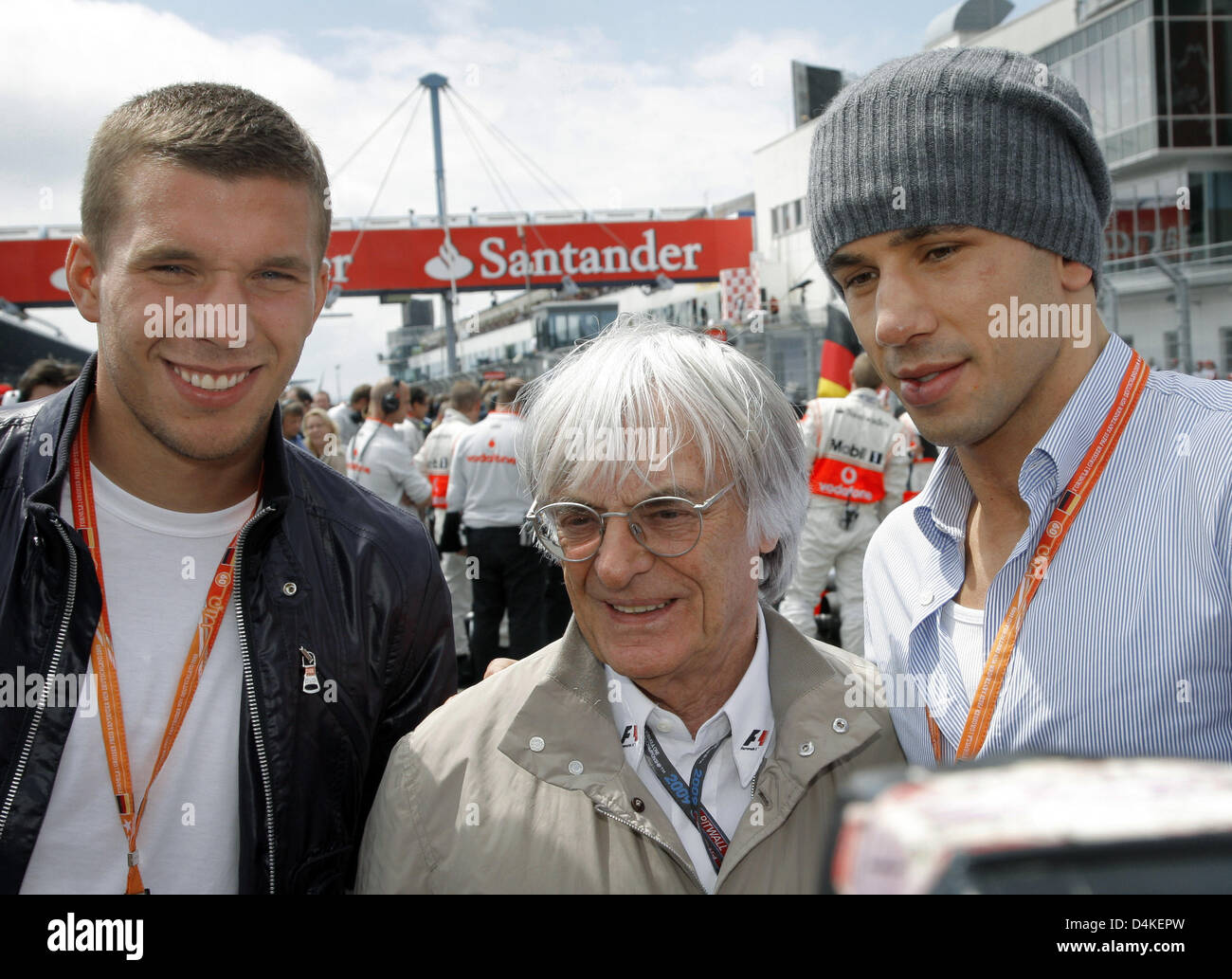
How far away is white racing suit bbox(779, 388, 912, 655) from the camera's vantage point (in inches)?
232

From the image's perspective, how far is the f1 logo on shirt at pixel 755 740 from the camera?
61.6 inches

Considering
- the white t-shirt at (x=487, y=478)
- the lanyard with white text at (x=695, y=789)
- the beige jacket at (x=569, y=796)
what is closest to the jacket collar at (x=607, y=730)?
the beige jacket at (x=569, y=796)

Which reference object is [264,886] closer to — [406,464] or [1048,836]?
[1048,836]

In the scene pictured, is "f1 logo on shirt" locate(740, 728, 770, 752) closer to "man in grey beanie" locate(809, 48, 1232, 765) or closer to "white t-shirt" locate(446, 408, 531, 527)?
"man in grey beanie" locate(809, 48, 1232, 765)

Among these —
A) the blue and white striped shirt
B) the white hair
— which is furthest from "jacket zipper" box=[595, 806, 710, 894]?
the white hair

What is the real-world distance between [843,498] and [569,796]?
4.74 meters

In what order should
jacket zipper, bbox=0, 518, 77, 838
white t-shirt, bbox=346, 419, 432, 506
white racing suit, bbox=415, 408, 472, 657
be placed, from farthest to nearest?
white racing suit, bbox=415, 408, 472, 657
white t-shirt, bbox=346, 419, 432, 506
jacket zipper, bbox=0, 518, 77, 838

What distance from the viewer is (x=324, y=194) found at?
5.80 feet

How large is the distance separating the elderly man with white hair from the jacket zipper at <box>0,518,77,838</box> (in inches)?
21.1

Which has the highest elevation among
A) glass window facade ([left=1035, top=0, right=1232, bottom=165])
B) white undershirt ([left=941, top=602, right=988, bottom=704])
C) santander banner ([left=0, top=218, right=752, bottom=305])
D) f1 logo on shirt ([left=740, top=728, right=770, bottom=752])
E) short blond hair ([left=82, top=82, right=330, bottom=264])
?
glass window facade ([left=1035, top=0, right=1232, bottom=165])

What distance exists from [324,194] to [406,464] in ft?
18.5

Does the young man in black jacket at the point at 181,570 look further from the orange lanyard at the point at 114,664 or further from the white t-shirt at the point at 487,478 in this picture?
the white t-shirt at the point at 487,478

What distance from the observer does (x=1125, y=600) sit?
48.4 inches
